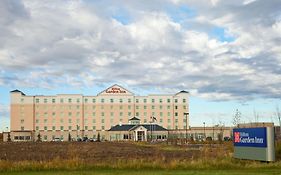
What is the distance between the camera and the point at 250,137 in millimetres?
27375

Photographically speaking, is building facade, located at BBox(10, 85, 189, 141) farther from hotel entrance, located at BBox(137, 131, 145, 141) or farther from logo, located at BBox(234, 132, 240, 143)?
logo, located at BBox(234, 132, 240, 143)

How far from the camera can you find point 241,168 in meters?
23.5

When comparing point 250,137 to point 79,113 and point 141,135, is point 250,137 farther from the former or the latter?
point 79,113

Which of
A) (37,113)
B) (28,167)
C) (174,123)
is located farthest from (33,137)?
(28,167)

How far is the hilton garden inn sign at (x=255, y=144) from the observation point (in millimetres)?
25547

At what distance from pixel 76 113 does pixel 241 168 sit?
13012 centimetres

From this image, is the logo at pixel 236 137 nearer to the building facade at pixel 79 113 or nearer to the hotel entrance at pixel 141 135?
the hotel entrance at pixel 141 135

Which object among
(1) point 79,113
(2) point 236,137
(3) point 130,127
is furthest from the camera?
(1) point 79,113

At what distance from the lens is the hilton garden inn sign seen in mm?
25547

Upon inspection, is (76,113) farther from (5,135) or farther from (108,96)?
(5,135)

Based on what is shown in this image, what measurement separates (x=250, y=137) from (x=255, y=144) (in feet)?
2.84

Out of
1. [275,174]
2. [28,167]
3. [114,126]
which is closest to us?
[275,174]

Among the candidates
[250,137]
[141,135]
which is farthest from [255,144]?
[141,135]

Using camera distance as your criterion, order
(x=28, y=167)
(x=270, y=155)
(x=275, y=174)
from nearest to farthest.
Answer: (x=275, y=174) → (x=28, y=167) → (x=270, y=155)
